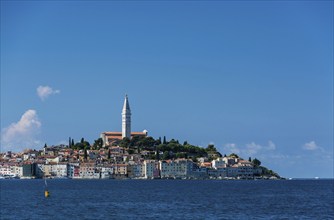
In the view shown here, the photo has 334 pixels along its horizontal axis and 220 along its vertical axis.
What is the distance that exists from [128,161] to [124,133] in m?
14.3

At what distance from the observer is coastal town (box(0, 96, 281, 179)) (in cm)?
13488

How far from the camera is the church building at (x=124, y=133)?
14750 cm

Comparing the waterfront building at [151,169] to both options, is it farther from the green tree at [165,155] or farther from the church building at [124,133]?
the church building at [124,133]

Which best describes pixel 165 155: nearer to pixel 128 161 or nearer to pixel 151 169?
pixel 151 169

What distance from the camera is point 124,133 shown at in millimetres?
150000

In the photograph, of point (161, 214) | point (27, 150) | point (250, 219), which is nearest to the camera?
point (250, 219)

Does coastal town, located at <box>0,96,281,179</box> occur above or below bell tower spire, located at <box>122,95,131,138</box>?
below

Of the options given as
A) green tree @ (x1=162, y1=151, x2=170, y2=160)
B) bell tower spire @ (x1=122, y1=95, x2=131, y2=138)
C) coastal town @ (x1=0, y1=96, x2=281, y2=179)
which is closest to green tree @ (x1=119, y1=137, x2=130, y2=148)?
coastal town @ (x1=0, y1=96, x2=281, y2=179)

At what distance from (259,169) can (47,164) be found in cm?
5064

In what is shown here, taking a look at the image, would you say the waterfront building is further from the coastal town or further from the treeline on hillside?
the treeline on hillside

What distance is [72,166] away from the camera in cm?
13638

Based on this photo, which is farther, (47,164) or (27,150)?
(27,150)

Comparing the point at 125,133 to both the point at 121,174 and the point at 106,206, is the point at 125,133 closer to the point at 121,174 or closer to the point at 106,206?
the point at 121,174

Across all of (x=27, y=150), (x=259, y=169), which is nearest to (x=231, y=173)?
(x=259, y=169)
